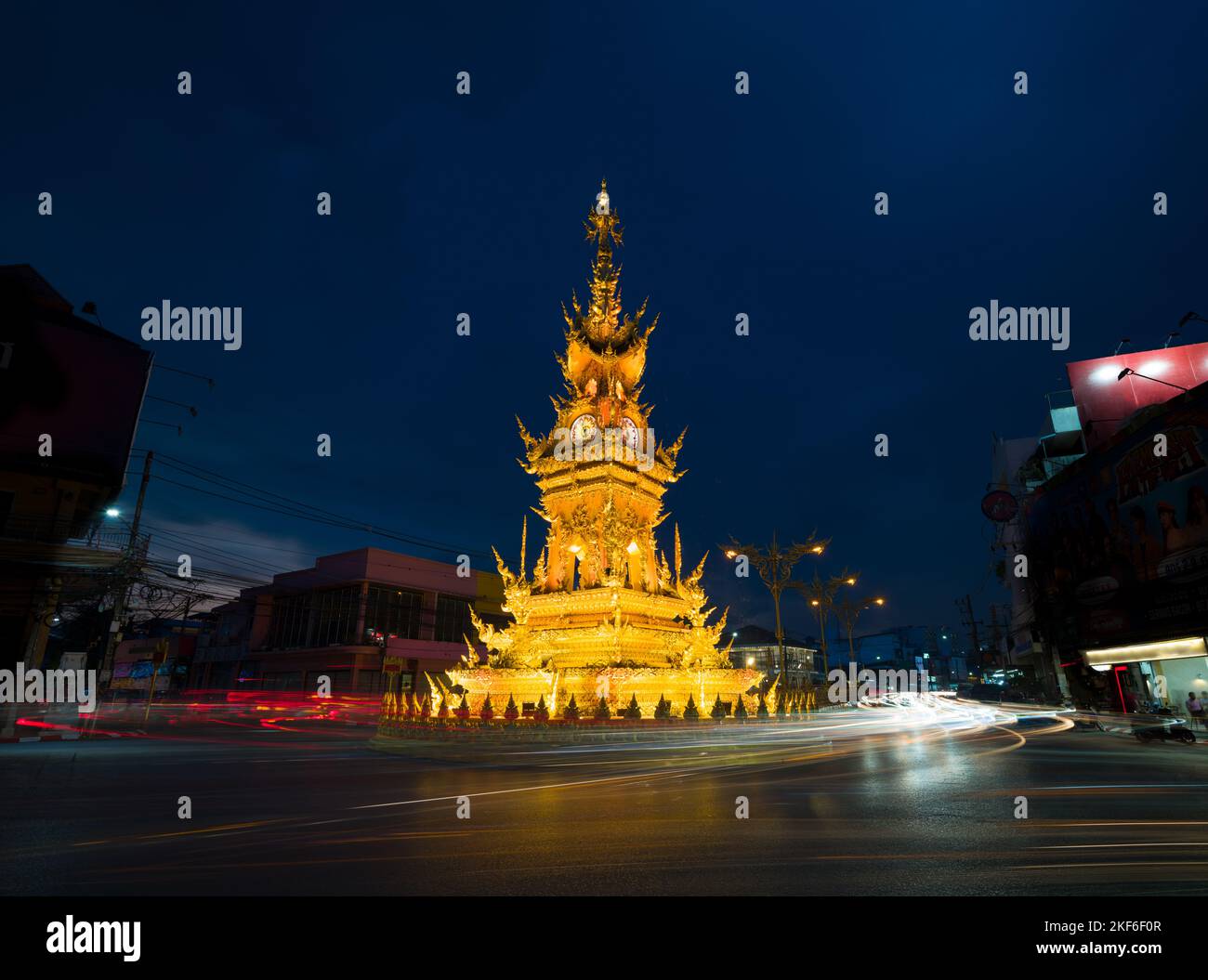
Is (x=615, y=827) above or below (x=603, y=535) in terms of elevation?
below

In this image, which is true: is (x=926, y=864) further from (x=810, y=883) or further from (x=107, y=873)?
(x=107, y=873)

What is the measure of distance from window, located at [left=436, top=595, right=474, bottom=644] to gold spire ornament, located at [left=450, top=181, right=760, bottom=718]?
34.9 m

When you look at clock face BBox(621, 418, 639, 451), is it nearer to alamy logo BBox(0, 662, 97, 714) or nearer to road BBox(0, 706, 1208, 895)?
road BBox(0, 706, 1208, 895)

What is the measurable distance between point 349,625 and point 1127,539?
54.6 metres

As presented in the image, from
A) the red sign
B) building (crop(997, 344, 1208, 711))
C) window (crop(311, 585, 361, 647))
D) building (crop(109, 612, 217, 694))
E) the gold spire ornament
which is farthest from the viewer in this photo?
building (crop(109, 612, 217, 694))

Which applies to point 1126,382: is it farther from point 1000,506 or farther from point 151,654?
point 151,654

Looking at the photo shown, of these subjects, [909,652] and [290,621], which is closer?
[290,621]

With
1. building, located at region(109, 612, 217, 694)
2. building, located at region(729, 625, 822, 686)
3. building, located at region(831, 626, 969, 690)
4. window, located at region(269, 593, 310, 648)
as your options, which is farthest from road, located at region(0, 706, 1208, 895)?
building, located at region(831, 626, 969, 690)

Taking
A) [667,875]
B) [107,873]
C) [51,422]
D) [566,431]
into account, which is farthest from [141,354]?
[667,875]

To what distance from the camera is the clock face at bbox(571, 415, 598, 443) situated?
83.9ft

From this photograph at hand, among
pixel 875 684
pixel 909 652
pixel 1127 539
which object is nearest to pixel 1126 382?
pixel 1127 539

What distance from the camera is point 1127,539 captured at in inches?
1163

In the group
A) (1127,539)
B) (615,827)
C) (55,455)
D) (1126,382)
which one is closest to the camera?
(615,827)
